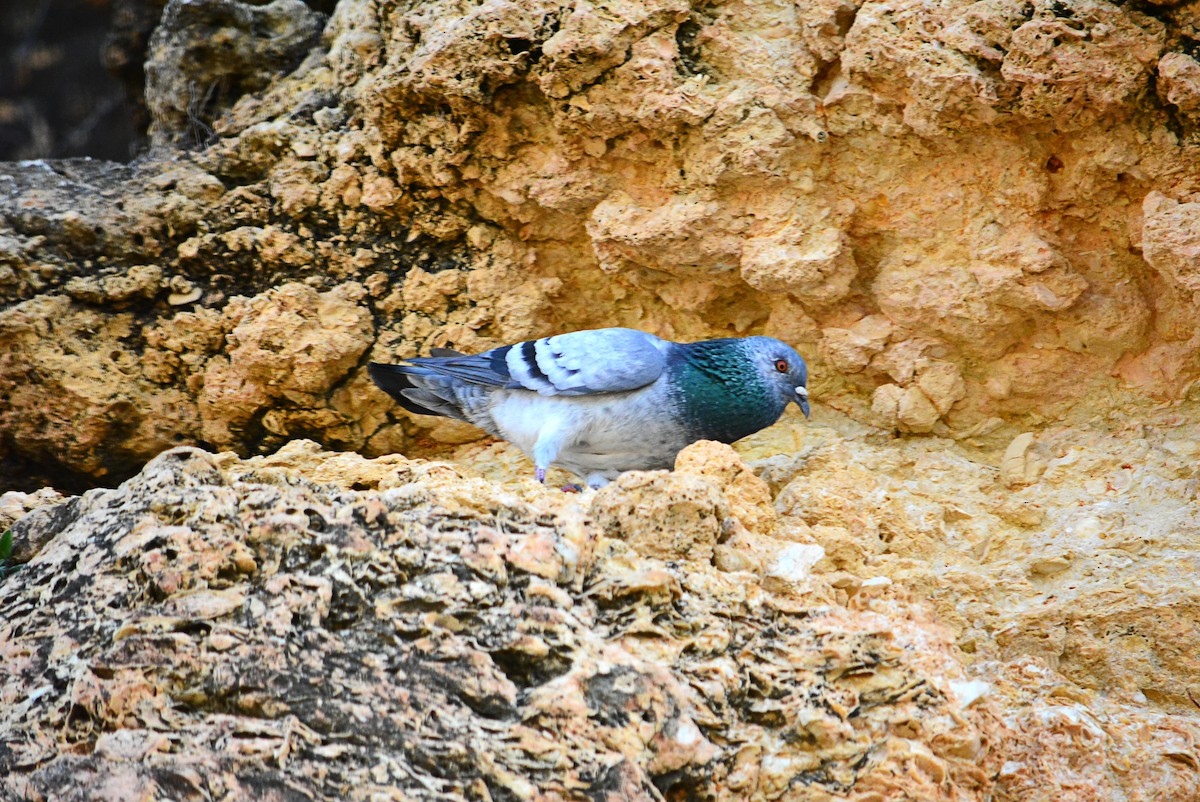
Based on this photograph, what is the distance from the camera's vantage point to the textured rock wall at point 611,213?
4.33 meters

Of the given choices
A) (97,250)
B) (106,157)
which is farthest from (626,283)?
(106,157)

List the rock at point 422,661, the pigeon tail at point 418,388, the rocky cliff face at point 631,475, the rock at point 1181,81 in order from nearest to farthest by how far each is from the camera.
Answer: the rock at point 422,661, the rocky cliff face at point 631,475, the rock at point 1181,81, the pigeon tail at point 418,388

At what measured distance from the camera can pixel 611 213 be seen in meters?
5.00

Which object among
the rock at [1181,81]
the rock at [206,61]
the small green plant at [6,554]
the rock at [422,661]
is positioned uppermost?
the rock at [1181,81]

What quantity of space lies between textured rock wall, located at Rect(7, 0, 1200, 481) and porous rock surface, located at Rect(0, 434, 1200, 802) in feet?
4.21

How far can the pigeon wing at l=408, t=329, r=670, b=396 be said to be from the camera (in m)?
4.59

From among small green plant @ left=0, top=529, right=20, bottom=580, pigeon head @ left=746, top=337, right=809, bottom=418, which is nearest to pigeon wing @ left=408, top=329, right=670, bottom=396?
pigeon head @ left=746, top=337, right=809, bottom=418

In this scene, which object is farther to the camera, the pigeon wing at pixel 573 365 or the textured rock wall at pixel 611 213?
the pigeon wing at pixel 573 365

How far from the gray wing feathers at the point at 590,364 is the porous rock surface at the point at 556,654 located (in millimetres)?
1000

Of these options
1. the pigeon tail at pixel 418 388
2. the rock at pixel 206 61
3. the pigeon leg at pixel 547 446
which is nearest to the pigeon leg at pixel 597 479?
the pigeon leg at pixel 547 446

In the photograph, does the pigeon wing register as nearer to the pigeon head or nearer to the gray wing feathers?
the gray wing feathers

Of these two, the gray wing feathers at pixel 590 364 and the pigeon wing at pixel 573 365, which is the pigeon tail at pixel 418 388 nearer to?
the pigeon wing at pixel 573 365

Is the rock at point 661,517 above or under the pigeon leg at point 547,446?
above

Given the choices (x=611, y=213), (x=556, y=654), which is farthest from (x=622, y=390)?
(x=556, y=654)
